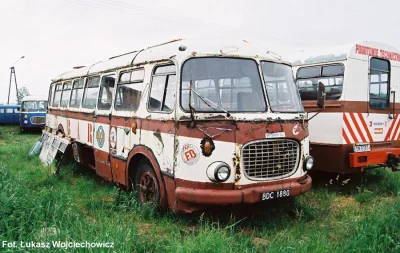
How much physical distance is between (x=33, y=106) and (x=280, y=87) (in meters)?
19.9

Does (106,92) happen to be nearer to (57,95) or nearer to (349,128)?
(349,128)

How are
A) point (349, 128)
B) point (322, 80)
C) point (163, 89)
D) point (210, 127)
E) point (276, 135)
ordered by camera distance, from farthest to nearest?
1. point (322, 80)
2. point (349, 128)
3. point (163, 89)
4. point (276, 135)
5. point (210, 127)

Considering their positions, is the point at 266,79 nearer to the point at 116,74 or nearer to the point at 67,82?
the point at 116,74

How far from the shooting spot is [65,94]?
989cm

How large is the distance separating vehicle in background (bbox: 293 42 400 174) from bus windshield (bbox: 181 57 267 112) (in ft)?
7.92

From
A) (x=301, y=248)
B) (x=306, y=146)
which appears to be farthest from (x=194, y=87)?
(x=301, y=248)

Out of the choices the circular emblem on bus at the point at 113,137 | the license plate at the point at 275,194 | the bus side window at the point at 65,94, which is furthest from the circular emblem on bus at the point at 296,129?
the bus side window at the point at 65,94

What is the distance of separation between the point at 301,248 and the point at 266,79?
2244mm

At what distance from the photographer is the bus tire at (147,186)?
498cm

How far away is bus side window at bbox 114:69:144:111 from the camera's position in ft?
18.1

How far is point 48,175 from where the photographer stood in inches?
297

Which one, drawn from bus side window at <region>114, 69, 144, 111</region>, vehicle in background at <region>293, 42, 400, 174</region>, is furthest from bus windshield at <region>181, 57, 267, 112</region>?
vehicle in background at <region>293, 42, 400, 174</region>

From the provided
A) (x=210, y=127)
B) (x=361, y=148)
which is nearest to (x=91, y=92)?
(x=210, y=127)

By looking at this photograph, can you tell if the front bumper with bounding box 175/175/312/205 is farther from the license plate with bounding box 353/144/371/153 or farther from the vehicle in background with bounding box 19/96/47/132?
the vehicle in background with bounding box 19/96/47/132
